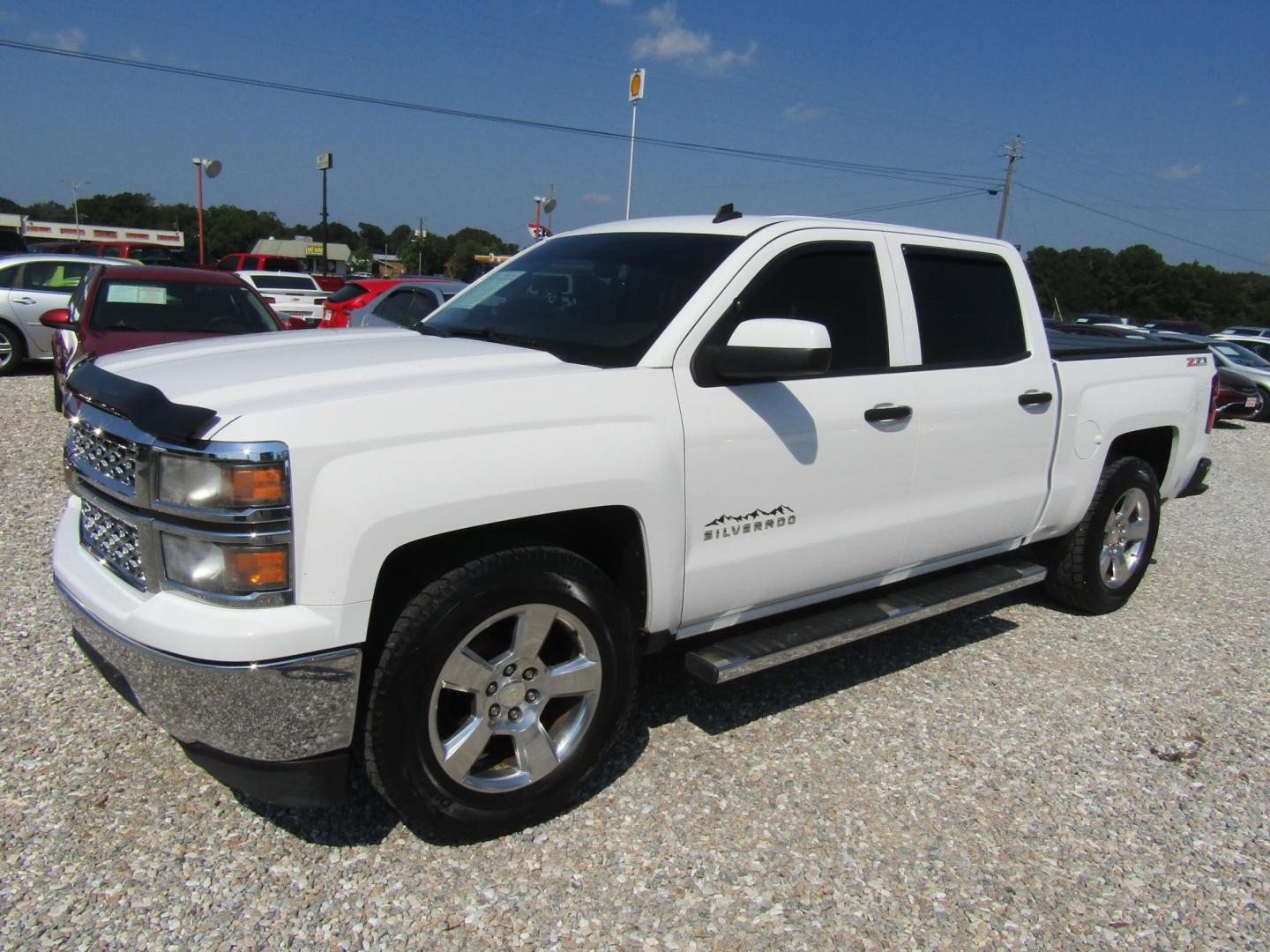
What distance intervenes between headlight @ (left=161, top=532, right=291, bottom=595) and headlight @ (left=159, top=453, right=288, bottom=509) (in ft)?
0.33

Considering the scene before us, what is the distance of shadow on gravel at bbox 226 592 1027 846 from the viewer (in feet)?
9.13

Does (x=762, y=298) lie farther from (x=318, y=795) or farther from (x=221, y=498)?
(x=318, y=795)

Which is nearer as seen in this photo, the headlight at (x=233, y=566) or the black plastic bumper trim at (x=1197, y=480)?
the headlight at (x=233, y=566)

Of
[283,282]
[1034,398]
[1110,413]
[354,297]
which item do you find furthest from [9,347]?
[1110,413]

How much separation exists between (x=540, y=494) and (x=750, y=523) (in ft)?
2.74

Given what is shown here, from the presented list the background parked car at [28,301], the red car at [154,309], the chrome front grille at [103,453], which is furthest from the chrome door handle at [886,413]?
the background parked car at [28,301]

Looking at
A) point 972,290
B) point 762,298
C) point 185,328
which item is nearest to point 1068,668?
point 972,290

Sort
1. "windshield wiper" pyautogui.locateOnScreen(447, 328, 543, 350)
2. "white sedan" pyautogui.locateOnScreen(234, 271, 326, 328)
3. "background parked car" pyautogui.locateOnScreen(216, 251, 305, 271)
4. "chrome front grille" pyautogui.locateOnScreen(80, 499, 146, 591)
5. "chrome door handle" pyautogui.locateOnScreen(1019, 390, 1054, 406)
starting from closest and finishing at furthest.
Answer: "chrome front grille" pyautogui.locateOnScreen(80, 499, 146, 591) < "windshield wiper" pyautogui.locateOnScreen(447, 328, 543, 350) < "chrome door handle" pyautogui.locateOnScreen(1019, 390, 1054, 406) < "white sedan" pyautogui.locateOnScreen(234, 271, 326, 328) < "background parked car" pyautogui.locateOnScreen(216, 251, 305, 271)

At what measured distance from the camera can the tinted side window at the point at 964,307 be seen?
146 inches

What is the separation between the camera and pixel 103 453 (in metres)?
2.53

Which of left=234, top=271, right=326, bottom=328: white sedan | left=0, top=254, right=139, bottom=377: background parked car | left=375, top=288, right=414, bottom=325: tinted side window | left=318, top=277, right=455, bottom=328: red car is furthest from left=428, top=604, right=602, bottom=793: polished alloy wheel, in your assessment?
left=234, top=271, right=326, bottom=328: white sedan

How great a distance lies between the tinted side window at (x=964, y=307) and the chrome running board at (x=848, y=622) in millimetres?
977

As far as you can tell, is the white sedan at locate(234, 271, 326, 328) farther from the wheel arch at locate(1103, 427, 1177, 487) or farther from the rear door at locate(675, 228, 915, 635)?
the rear door at locate(675, 228, 915, 635)

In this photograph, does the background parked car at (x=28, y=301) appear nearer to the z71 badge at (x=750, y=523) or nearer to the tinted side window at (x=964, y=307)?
the tinted side window at (x=964, y=307)
